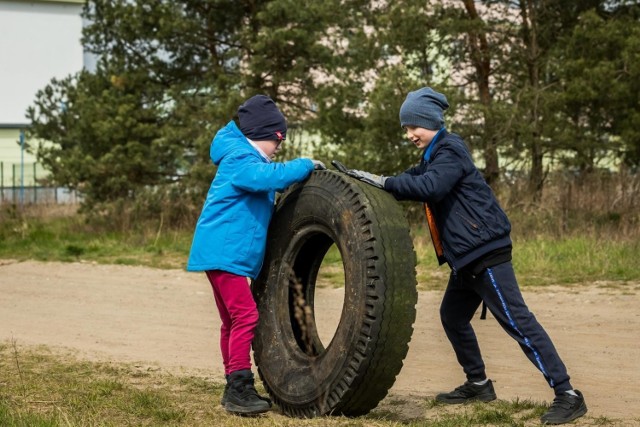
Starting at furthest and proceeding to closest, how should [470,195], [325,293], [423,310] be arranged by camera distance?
[325,293] → [423,310] → [470,195]

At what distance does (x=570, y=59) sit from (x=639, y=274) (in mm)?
6214

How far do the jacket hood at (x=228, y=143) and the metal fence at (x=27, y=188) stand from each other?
57.2ft

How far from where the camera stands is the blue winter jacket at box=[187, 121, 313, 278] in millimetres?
5824

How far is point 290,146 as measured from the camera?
60.1 feet

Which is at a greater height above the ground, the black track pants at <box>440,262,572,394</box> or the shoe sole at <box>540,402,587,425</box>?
the black track pants at <box>440,262,572,394</box>

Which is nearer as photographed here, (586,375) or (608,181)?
(586,375)

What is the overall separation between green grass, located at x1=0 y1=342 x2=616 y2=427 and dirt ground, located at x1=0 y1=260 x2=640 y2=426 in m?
0.24

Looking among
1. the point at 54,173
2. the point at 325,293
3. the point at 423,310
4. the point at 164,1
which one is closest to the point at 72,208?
the point at 54,173

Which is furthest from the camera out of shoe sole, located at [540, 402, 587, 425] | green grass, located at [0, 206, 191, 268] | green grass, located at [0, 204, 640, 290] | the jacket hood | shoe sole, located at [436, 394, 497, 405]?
green grass, located at [0, 206, 191, 268]

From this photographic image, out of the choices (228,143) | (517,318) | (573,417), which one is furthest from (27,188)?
(573,417)

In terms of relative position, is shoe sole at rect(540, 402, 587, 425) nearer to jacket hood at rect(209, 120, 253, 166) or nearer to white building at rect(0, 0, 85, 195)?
jacket hood at rect(209, 120, 253, 166)

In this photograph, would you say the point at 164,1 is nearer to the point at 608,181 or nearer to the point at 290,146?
the point at 290,146

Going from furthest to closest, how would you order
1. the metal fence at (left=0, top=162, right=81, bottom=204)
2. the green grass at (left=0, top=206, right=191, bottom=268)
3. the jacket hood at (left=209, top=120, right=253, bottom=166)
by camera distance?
the metal fence at (left=0, top=162, right=81, bottom=204) → the green grass at (left=0, top=206, right=191, bottom=268) → the jacket hood at (left=209, top=120, right=253, bottom=166)

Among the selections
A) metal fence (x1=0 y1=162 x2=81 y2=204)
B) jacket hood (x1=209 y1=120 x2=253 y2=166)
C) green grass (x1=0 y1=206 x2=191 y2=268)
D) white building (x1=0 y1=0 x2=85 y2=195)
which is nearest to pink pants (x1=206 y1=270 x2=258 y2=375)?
jacket hood (x1=209 y1=120 x2=253 y2=166)
